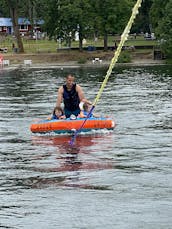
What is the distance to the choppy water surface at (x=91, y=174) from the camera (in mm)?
14344

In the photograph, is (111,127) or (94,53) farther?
(94,53)

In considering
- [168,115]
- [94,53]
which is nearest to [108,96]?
[168,115]

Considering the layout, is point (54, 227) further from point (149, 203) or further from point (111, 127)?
point (111, 127)

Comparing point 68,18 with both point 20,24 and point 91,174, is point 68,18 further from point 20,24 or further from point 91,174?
point 91,174

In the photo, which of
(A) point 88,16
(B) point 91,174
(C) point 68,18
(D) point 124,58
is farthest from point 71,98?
(A) point 88,16

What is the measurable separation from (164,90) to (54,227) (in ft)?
106

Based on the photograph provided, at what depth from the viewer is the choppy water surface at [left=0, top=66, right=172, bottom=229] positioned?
47.1 ft

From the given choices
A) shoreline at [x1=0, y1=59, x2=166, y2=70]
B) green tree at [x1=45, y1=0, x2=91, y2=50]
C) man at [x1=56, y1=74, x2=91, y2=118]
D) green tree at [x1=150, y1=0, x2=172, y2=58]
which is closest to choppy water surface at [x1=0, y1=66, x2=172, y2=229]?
man at [x1=56, y1=74, x2=91, y2=118]

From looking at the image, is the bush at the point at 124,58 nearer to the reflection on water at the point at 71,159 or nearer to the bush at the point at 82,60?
the bush at the point at 82,60

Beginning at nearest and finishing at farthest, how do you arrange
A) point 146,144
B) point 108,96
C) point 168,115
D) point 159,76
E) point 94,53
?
point 146,144 → point 168,115 → point 108,96 → point 159,76 → point 94,53

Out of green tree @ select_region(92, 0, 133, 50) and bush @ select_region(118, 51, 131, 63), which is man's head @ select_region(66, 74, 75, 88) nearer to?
bush @ select_region(118, 51, 131, 63)

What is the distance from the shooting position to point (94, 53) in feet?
305

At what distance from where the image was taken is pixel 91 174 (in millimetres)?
18391

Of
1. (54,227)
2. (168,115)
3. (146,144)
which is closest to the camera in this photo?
(54,227)
